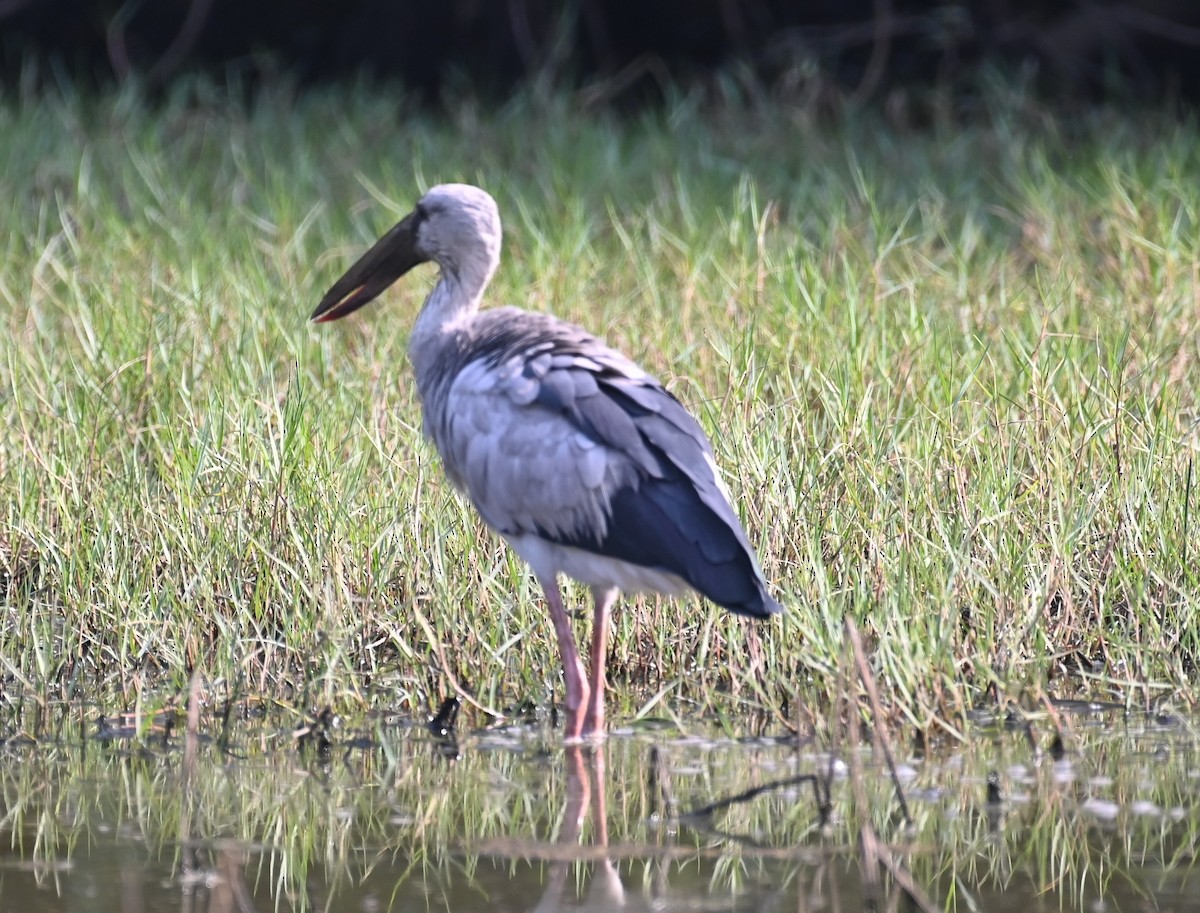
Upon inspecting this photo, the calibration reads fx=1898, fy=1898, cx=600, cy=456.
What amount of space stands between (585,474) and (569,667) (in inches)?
15.0

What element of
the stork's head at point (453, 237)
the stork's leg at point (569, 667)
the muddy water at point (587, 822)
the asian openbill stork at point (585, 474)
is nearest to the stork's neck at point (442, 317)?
the stork's head at point (453, 237)

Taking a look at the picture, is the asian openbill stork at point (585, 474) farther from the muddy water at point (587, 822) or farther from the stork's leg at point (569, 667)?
the muddy water at point (587, 822)

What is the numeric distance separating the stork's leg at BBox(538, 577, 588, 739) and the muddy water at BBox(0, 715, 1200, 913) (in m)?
0.08

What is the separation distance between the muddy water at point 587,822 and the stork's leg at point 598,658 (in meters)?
0.08

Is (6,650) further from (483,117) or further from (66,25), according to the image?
(66,25)

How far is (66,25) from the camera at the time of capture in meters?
11.4

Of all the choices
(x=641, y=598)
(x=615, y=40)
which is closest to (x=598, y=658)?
(x=641, y=598)

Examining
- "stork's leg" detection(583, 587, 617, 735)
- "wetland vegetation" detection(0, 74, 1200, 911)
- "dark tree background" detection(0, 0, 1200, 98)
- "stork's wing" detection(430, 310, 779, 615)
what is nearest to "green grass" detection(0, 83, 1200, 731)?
"wetland vegetation" detection(0, 74, 1200, 911)

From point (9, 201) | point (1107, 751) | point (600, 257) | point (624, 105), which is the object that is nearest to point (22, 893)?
point (1107, 751)

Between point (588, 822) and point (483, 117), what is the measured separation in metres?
6.38

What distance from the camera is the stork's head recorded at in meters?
4.25

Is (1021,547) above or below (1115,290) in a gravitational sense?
below

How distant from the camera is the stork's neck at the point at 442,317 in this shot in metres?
4.11

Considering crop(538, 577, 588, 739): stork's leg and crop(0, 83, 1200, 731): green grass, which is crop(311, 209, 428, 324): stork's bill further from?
crop(538, 577, 588, 739): stork's leg
